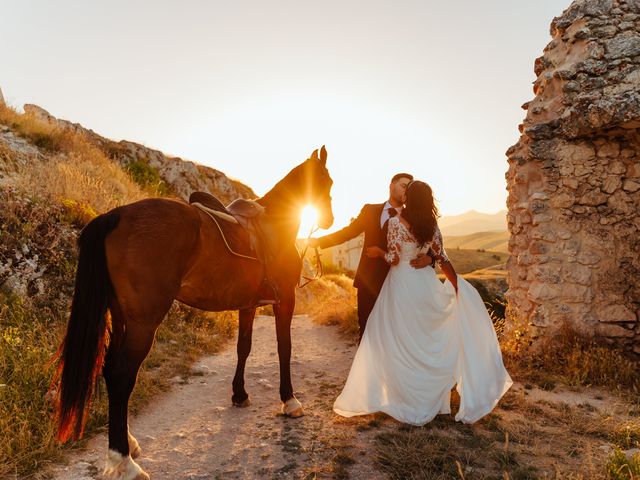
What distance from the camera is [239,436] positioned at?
3834mm

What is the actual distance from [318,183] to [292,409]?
2511 millimetres

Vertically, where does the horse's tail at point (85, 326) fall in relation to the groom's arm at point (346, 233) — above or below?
below

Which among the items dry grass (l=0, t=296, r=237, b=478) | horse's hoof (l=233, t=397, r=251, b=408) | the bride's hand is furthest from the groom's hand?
dry grass (l=0, t=296, r=237, b=478)

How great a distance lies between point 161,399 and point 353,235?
9.90 ft

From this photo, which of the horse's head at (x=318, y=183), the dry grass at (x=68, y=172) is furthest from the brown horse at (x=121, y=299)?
the dry grass at (x=68, y=172)

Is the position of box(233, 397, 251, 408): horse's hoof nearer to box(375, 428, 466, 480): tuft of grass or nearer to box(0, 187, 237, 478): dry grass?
box(0, 187, 237, 478): dry grass

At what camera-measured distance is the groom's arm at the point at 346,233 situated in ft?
17.0

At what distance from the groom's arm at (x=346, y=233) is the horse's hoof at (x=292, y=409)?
1.86m

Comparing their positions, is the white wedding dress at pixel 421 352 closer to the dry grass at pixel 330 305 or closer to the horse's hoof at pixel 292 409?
the horse's hoof at pixel 292 409

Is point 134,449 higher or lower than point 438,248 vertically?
lower

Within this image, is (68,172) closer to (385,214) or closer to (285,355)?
(285,355)

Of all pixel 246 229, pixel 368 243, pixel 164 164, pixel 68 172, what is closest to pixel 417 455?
pixel 246 229

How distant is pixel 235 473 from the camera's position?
314 centimetres

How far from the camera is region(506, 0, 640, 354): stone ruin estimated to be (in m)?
5.51
